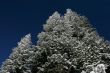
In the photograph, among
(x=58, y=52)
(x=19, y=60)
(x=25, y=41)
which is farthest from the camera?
(x=25, y=41)

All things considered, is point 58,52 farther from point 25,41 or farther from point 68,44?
point 25,41

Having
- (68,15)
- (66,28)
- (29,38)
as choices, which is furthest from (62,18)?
(29,38)

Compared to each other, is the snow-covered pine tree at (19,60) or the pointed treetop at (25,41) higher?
the pointed treetop at (25,41)

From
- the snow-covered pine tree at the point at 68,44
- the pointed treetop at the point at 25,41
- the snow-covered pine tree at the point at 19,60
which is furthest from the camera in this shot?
the pointed treetop at the point at 25,41

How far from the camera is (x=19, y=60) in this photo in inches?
1626

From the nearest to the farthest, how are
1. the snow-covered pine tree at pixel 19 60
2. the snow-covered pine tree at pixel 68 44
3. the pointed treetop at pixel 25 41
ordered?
the snow-covered pine tree at pixel 68 44 < the snow-covered pine tree at pixel 19 60 < the pointed treetop at pixel 25 41

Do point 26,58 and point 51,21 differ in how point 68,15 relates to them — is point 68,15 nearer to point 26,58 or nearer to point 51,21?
point 51,21

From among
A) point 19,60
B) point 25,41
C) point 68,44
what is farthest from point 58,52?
point 25,41

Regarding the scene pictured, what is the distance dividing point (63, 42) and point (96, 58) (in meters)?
5.65

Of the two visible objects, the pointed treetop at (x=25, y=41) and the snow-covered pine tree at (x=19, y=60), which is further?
the pointed treetop at (x=25, y=41)

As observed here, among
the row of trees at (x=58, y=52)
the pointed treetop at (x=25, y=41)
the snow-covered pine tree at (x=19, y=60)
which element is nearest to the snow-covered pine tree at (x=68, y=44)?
the row of trees at (x=58, y=52)

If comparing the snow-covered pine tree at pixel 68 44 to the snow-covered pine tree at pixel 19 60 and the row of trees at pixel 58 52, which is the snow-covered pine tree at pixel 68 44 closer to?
the row of trees at pixel 58 52

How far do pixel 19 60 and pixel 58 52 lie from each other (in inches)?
244

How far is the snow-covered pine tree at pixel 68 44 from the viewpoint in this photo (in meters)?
38.9
